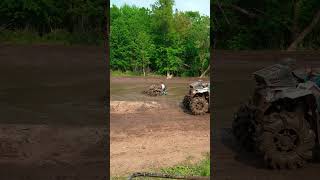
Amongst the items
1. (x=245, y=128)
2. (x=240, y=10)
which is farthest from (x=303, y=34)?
(x=245, y=128)

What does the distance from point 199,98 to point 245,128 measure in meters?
1.58

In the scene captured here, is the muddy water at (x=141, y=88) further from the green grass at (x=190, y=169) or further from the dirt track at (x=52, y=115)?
the green grass at (x=190, y=169)

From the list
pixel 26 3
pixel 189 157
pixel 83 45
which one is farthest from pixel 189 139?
pixel 26 3

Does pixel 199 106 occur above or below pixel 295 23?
below

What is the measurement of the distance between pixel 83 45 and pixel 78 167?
129 centimetres

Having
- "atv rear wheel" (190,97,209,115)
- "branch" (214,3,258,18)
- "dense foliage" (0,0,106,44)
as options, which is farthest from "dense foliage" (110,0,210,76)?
"branch" (214,3,258,18)

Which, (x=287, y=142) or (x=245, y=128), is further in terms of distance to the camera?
(x=245, y=128)

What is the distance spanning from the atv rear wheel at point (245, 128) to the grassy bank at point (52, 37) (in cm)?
128

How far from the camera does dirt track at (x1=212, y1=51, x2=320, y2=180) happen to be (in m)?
3.64

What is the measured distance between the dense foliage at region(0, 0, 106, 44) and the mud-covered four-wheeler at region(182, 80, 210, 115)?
1612 mm

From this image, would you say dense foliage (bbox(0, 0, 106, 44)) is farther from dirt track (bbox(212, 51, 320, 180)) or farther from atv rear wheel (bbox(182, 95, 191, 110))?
atv rear wheel (bbox(182, 95, 191, 110))

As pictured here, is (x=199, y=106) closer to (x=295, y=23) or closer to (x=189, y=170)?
(x=295, y=23)

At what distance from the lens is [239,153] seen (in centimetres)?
411

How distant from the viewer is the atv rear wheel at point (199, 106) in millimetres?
5715
